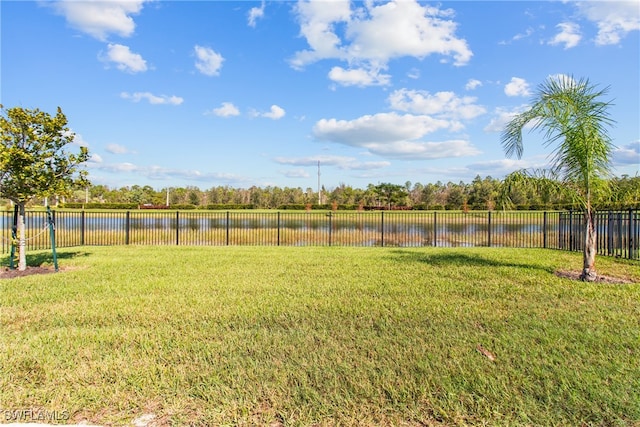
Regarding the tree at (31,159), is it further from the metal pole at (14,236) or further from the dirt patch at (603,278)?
the dirt patch at (603,278)

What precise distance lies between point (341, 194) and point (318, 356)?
5654cm

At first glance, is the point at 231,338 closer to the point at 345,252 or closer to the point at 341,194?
the point at 345,252

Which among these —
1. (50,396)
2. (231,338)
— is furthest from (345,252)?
(50,396)

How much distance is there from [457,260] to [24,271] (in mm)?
9375

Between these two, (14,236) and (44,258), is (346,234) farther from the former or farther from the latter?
(14,236)

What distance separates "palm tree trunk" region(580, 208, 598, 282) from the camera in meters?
6.33

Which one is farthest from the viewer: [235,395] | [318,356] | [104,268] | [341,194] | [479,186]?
[341,194]

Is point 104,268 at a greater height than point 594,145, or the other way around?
point 594,145

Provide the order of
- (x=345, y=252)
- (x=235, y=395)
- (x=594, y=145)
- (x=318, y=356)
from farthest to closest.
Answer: (x=345, y=252)
(x=594, y=145)
(x=318, y=356)
(x=235, y=395)

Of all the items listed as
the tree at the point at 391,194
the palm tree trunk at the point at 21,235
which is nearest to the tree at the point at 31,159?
the palm tree trunk at the point at 21,235

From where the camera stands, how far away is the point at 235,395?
2.58 m

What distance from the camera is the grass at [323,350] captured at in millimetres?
2439

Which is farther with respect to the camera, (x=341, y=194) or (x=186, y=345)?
(x=341, y=194)

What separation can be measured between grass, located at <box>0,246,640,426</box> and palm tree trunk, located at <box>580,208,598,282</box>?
471 millimetres
